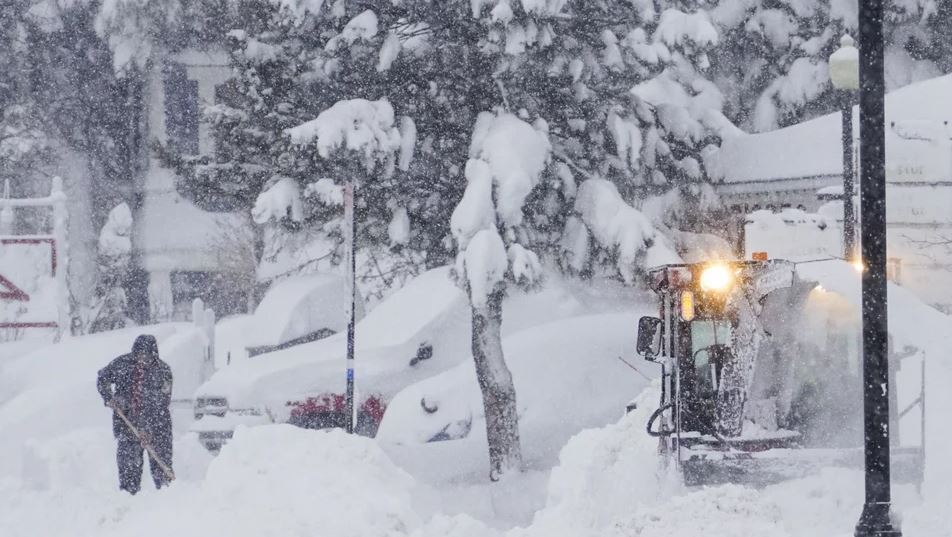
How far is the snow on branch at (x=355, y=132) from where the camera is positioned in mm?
12234

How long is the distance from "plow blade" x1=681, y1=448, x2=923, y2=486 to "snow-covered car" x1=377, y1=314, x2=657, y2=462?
3.85 metres

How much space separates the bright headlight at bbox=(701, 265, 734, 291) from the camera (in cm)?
761

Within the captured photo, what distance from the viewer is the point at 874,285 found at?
609 cm

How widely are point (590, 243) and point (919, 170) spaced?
3.27 metres

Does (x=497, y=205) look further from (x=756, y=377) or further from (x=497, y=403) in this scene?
(x=756, y=377)

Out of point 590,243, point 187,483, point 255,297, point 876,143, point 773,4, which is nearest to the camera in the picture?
point 876,143

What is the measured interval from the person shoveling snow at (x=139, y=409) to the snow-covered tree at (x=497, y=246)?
2.92m

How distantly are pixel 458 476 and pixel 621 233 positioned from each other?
2.87 metres

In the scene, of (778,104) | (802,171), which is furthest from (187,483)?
(778,104)

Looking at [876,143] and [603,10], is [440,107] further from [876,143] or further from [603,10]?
[876,143]

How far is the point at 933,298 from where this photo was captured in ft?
39.4

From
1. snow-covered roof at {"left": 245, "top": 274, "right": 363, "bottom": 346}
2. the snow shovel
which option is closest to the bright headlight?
the snow shovel

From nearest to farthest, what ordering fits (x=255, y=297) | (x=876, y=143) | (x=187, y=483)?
1. (x=876, y=143)
2. (x=187, y=483)
3. (x=255, y=297)

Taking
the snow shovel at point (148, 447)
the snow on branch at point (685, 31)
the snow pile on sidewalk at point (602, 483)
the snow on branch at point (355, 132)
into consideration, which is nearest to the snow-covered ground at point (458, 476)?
the snow pile on sidewalk at point (602, 483)
